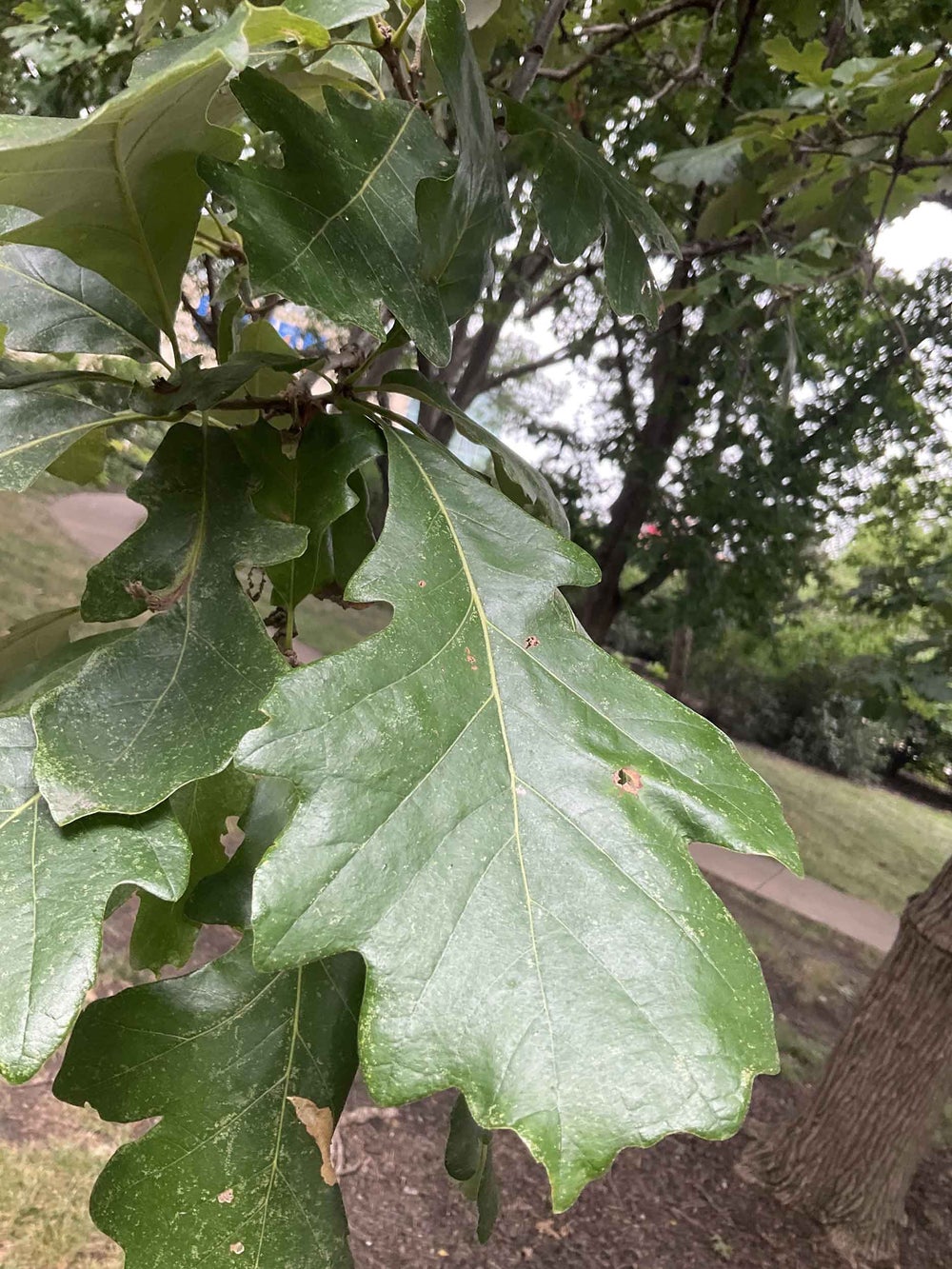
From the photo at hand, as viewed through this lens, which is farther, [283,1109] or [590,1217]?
[590,1217]

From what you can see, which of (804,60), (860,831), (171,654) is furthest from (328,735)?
(860,831)

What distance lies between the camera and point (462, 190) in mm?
764

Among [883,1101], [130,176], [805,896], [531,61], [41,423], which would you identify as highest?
[531,61]

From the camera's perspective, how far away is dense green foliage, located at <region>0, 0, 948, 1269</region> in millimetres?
526

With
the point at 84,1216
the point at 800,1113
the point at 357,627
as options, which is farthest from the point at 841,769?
the point at 84,1216

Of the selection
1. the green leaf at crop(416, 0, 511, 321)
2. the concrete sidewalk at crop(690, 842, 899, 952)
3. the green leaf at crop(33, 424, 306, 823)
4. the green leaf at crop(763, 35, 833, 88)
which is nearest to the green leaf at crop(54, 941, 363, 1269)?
the green leaf at crop(33, 424, 306, 823)

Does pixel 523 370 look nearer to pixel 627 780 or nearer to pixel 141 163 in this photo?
pixel 141 163

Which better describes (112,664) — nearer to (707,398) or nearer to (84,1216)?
(84,1216)

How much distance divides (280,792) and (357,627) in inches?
309

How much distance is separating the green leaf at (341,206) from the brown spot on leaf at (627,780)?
383mm

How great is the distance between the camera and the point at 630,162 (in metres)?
3.33

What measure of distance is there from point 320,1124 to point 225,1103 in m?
0.08

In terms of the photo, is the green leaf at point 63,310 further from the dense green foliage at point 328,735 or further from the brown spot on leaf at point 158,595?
the brown spot on leaf at point 158,595

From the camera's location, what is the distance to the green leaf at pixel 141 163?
55cm
